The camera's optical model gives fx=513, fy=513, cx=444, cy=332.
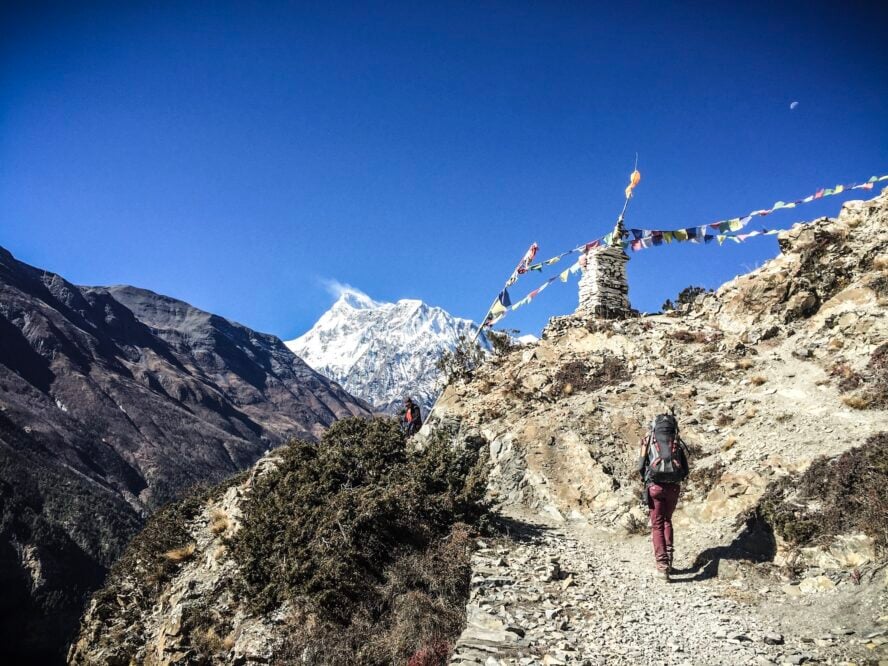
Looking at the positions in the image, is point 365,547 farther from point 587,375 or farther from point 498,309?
point 498,309

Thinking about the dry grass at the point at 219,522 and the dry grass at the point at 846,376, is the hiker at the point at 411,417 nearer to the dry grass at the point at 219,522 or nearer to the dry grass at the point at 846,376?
the dry grass at the point at 219,522

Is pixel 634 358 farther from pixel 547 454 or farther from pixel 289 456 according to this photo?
pixel 289 456

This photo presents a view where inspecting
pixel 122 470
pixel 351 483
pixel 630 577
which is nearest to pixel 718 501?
pixel 630 577

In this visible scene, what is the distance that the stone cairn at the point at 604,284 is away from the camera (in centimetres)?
2021

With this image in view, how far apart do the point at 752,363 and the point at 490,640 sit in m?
12.0

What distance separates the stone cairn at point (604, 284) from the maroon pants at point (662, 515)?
12.7 metres

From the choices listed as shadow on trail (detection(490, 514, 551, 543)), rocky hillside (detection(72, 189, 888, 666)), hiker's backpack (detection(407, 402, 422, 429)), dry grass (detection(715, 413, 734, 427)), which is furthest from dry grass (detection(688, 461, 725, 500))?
hiker's backpack (detection(407, 402, 422, 429))

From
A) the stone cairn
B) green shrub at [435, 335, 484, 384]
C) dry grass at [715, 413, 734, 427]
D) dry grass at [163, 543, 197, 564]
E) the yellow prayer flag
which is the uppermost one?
the stone cairn

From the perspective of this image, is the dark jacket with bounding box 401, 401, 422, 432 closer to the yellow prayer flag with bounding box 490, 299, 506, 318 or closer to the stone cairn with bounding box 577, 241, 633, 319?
the yellow prayer flag with bounding box 490, 299, 506, 318

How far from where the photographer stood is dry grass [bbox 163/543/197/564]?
11.8 m

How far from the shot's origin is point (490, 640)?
6070 mm

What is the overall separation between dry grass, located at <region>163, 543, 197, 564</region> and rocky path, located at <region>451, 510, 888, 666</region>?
7584mm

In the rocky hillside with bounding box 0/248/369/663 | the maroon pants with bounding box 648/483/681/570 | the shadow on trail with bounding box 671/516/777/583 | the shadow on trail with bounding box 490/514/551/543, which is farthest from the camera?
the rocky hillside with bounding box 0/248/369/663

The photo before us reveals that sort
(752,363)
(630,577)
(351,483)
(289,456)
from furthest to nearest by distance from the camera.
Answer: (752,363), (289,456), (351,483), (630,577)
